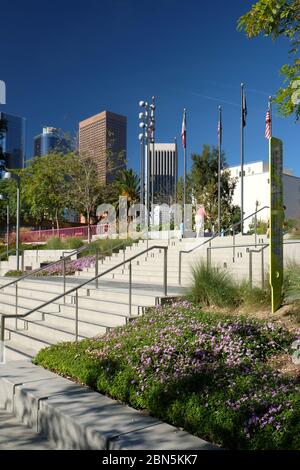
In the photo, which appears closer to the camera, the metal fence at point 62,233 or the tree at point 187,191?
the metal fence at point 62,233

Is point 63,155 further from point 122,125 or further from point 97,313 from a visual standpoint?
point 97,313

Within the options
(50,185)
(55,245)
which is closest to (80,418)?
(55,245)

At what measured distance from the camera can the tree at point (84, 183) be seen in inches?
1310

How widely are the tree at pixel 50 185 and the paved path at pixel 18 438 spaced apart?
3020cm

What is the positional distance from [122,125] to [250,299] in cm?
5270

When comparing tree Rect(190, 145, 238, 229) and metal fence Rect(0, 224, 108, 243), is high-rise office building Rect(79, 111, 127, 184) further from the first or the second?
tree Rect(190, 145, 238, 229)

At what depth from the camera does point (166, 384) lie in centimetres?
509

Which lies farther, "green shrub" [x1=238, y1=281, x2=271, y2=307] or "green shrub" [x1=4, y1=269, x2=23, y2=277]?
"green shrub" [x1=4, y1=269, x2=23, y2=277]

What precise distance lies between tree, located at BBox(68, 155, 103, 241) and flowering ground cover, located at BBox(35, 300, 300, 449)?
1029 inches

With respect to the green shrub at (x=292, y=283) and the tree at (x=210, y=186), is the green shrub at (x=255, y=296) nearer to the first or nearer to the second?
the green shrub at (x=292, y=283)

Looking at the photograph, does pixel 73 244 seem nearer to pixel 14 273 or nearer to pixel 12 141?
pixel 14 273

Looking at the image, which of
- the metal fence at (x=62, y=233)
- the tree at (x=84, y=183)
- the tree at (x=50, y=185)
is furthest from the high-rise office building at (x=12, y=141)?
the tree at (x=84, y=183)

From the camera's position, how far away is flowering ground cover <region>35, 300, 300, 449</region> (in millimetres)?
4047

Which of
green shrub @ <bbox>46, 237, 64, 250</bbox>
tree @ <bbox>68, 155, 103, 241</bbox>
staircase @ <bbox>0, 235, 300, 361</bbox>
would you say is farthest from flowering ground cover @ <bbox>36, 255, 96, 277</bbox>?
tree @ <bbox>68, 155, 103, 241</bbox>
